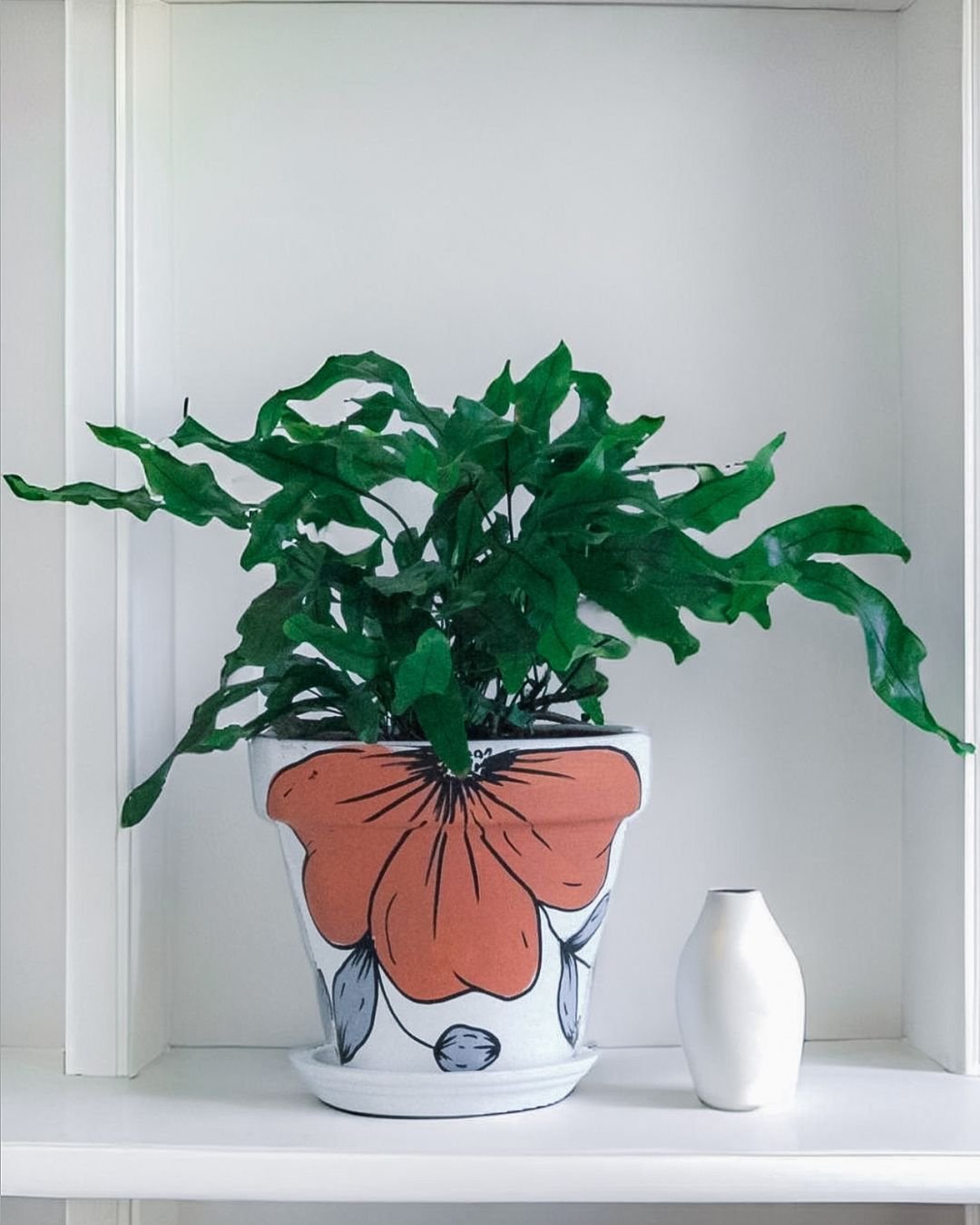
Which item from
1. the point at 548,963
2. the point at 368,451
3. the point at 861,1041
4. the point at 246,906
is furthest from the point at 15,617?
the point at 861,1041

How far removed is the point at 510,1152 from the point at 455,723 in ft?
0.78

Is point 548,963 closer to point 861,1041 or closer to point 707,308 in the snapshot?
point 861,1041

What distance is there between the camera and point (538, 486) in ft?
2.78

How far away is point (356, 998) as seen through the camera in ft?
2.75

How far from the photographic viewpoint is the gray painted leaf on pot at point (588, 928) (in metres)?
0.85

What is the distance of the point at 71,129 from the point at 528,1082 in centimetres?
73

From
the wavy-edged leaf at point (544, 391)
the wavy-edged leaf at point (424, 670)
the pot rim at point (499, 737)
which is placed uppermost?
the wavy-edged leaf at point (544, 391)

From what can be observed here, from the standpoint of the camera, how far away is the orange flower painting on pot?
81 centimetres

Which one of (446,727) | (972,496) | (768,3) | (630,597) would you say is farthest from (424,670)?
(768,3)

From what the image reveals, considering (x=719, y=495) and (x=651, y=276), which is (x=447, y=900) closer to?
(x=719, y=495)

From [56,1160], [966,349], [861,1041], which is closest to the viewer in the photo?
[56,1160]

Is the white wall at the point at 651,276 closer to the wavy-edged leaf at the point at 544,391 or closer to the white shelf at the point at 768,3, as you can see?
the white shelf at the point at 768,3

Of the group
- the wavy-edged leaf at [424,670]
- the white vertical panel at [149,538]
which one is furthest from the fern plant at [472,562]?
the white vertical panel at [149,538]

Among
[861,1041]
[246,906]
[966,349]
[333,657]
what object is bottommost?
[861,1041]
